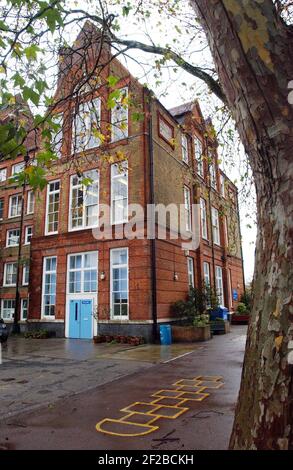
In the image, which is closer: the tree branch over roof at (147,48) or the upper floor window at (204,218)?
the tree branch over roof at (147,48)

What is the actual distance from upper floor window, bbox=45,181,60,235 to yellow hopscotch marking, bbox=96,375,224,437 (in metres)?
13.6

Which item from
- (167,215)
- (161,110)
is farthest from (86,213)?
(161,110)

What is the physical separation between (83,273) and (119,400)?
11.6 meters

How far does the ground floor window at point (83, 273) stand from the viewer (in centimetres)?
1700

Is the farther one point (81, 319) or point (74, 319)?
point (74, 319)

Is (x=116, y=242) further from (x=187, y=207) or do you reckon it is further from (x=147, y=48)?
(x=147, y=48)

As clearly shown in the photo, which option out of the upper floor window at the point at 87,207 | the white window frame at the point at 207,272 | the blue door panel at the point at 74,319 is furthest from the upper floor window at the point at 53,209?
the white window frame at the point at 207,272

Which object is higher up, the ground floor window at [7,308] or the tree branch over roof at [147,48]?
the tree branch over roof at [147,48]

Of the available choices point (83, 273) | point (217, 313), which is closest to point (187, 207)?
point (217, 313)

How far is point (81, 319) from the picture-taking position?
16.9 m

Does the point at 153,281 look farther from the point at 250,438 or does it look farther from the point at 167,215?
the point at 250,438

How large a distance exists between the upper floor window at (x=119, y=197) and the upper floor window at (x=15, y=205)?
11709 mm

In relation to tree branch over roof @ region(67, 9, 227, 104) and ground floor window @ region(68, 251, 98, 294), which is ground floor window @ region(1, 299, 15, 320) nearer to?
ground floor window @ region(68, 251, 98, 294)

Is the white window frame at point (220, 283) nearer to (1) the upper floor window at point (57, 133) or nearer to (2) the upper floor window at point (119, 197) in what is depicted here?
(2) the upper floor window at point (119, 197)
